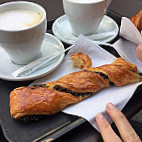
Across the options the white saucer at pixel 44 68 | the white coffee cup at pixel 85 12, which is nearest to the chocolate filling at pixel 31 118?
the white saucer at pixel 44 68

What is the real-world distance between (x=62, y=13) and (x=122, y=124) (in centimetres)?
109

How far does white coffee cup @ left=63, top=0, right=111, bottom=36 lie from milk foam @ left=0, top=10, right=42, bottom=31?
18 cm

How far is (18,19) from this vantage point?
0.78 m

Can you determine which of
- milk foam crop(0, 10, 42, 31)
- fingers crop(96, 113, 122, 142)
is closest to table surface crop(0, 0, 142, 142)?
fingers crop(96, 113, 122, 142)

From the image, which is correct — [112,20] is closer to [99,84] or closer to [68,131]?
[99,84]

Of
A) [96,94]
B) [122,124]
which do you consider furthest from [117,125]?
[96,94]

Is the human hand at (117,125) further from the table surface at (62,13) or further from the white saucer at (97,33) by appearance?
the white saucer at (97,33)

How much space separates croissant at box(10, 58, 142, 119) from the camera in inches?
24.4

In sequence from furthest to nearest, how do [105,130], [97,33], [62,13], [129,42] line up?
[62,13], [97,33], [129,42], [105,130]

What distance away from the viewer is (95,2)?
0.87 meters

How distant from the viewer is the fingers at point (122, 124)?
58cm

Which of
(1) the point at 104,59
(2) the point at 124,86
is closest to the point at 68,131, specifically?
(2) the point at 124,86

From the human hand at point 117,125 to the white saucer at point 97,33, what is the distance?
419 mm

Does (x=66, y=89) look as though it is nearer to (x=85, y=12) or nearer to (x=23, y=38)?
(x=23, y=38)
